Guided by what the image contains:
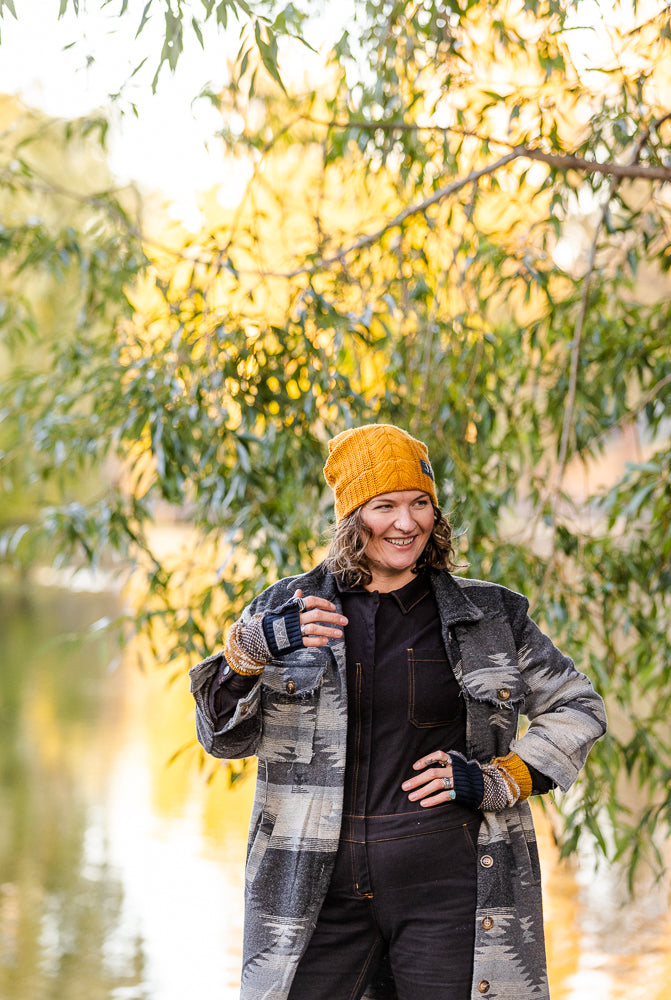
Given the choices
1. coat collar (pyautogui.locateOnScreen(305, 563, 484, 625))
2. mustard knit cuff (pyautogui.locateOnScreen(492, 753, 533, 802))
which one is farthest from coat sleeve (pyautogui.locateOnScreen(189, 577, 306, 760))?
mustard knit cuff (pyautogui.locateOnScreen(492, 753, 533, 802))

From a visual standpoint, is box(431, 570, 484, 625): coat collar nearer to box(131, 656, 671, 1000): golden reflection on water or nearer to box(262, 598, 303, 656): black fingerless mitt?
box(262, 598, 303, 656): black fingerless mitt

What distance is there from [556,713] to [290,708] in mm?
370

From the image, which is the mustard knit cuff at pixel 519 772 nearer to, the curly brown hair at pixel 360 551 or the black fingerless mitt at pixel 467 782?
the black fingerless mitt at pixel 467 782

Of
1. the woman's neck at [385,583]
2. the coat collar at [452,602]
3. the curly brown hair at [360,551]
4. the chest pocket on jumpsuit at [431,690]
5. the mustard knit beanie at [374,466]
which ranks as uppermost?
the mustard knit beanie at [374,466]

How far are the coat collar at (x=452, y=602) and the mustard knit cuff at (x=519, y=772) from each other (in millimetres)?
197

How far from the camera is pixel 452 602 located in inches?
64.2

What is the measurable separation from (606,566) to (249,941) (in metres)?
1.74

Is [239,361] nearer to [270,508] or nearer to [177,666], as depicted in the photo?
[270,508]

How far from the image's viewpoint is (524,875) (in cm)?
158

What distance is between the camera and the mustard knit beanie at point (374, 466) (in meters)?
1.63

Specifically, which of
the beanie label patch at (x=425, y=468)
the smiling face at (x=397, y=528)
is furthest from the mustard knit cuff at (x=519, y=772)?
the beanie label patch at (x=425, y=468)

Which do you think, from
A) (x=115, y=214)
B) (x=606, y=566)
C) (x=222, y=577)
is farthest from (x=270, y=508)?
(x=115, y=214)

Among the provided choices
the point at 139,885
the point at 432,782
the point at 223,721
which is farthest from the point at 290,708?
the point at 139,885

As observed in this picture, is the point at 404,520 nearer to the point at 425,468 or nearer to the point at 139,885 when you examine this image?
the point at 425,468
